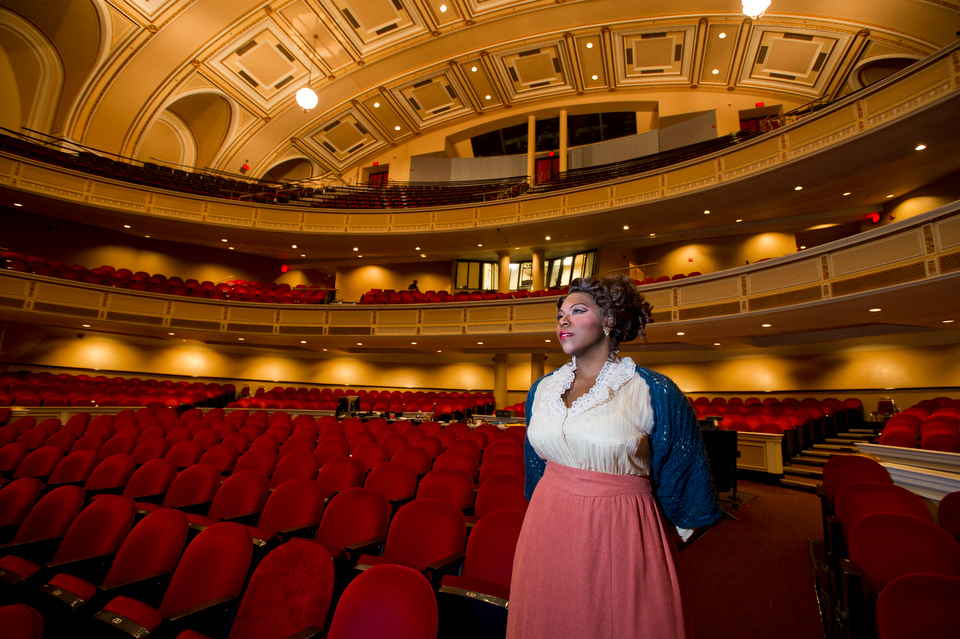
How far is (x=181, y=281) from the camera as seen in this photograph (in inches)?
435

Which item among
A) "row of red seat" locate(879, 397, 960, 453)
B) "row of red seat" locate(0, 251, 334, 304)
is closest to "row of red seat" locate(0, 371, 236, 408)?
"row of red seat" locate(0, 251, 334, 304)

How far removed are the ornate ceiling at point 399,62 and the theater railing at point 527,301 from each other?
474 centimetres

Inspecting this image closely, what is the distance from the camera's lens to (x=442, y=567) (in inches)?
67.9

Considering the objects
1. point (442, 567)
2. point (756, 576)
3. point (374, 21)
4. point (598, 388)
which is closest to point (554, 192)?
point (374, 21)

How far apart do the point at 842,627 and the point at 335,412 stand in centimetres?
766

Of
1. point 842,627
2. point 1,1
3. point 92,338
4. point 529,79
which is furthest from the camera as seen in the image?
point 529,79

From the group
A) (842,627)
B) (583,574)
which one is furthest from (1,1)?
(842,627)

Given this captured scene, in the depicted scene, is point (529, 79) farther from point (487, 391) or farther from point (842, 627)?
point (842, 627)

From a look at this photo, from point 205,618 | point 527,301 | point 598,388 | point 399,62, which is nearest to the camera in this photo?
point 598,388

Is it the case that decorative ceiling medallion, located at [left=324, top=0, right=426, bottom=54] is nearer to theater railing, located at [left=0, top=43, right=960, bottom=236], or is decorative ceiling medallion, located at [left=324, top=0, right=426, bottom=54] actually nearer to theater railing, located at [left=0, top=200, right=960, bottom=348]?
theater railing, located at [left=0, top=43, right=960, bottom=236]

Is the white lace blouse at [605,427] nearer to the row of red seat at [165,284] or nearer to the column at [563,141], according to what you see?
the row of red seat at [165,284]

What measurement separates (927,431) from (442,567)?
4.88 m

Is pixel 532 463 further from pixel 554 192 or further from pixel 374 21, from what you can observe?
pixel 374 21

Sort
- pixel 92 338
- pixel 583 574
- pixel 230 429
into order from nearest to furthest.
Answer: pixel 583 574 < pixel 230 429 < pixel 92 338
